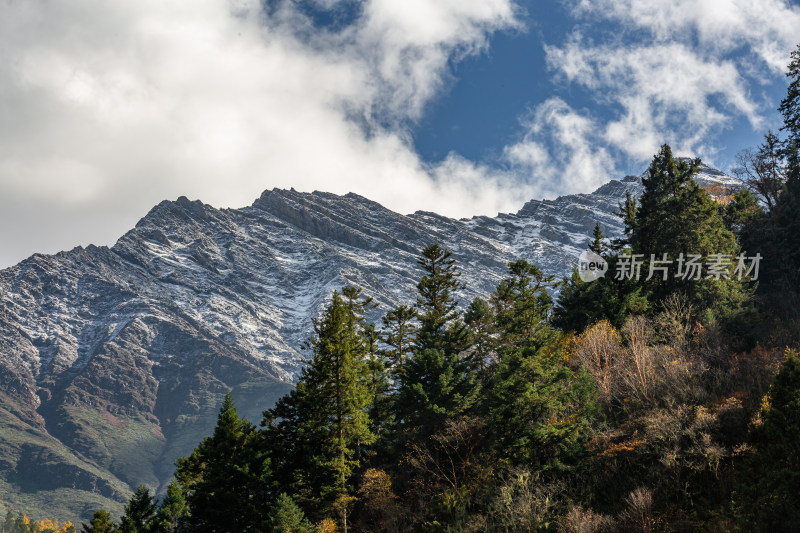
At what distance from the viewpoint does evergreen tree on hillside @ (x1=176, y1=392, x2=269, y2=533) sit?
37656 millimetres

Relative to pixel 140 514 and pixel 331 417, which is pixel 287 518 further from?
pixel 140 514

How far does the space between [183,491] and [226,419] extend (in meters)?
12.7

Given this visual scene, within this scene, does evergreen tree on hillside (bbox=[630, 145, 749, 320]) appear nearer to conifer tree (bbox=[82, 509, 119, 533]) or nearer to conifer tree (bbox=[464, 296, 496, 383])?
conifer tree (bbox=[464, 296, 496, 383])

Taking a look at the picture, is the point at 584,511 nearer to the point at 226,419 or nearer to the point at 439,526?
the point at 439,526

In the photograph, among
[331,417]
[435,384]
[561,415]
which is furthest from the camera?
[435,384]

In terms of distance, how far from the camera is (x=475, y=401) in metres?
39.6

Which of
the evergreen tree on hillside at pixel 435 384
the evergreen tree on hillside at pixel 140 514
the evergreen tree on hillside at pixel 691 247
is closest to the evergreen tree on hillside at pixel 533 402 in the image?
the evergreen tree on hillside at pixel 435 384

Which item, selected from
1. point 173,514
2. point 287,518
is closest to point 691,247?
point 287,518

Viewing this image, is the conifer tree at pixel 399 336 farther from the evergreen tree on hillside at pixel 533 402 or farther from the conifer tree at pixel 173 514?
the conifer tree at pixel 173 514

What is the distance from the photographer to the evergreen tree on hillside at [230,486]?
37.7 m

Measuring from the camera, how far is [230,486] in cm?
3834

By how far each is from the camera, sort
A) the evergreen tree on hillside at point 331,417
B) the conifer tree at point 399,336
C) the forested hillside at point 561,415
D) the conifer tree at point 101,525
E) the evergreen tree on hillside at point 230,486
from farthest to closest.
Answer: the conifer tree at point 399,336, the conifer tree at point 101,525, the evergreen tree on hillside at point 230,486, the evergreen tree on hillside at point 331,417, the forested hillside at point 561,415

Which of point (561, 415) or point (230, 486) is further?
point (230, 486)

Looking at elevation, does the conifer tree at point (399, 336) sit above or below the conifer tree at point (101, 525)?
above
